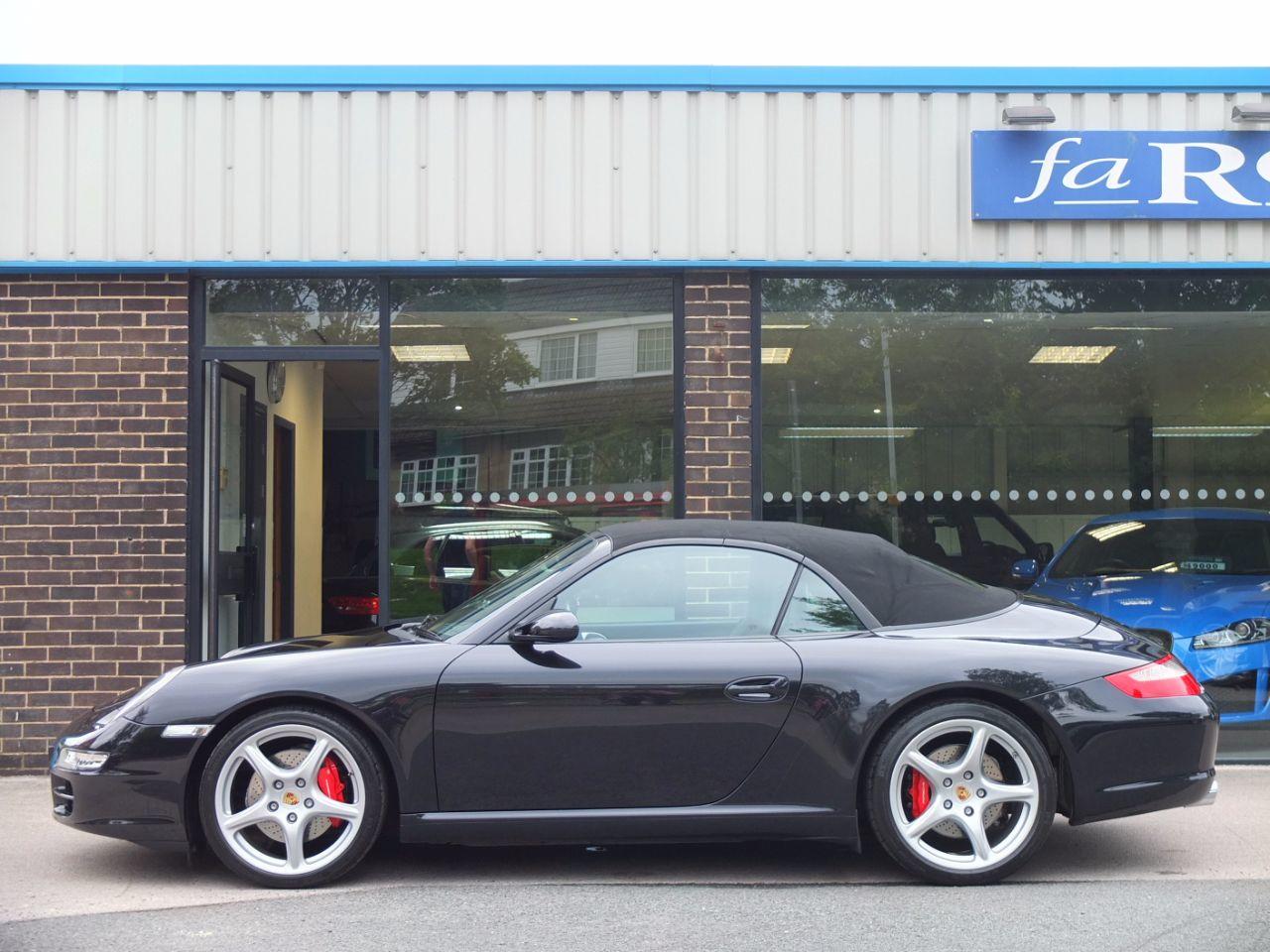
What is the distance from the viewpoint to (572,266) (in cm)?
801

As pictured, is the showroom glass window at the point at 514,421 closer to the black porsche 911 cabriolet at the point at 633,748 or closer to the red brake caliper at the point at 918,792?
the black porsche 911 cabriolet at the point at 633,748

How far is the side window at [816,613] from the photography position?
17.1 feet

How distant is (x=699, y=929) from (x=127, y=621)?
179 inches

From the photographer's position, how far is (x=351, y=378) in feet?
29.7

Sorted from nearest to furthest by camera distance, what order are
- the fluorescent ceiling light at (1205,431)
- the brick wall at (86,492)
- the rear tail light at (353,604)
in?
the brick wall at (86,492) < the fluorescent ceiling light at (1205,431) < the rear tail light at (353,604)

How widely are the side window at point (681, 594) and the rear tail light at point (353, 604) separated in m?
5.34

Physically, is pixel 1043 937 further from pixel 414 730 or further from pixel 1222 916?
pixel 414 730

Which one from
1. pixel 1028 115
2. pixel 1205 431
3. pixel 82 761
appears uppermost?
pixel 1028 115

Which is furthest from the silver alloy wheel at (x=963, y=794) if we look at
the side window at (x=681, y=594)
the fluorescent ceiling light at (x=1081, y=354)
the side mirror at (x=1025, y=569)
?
the fluorescent ceiling light at (x=1081, y=354)

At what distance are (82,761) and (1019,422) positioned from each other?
5518 millimetres

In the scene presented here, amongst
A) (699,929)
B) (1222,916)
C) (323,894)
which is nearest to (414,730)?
(323,894)

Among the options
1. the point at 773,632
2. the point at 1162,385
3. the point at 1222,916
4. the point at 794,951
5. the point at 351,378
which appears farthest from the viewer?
the point at 351,378

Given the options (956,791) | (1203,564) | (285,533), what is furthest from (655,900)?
(285,533)

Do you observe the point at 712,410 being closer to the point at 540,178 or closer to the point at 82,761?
the point at 540,178
